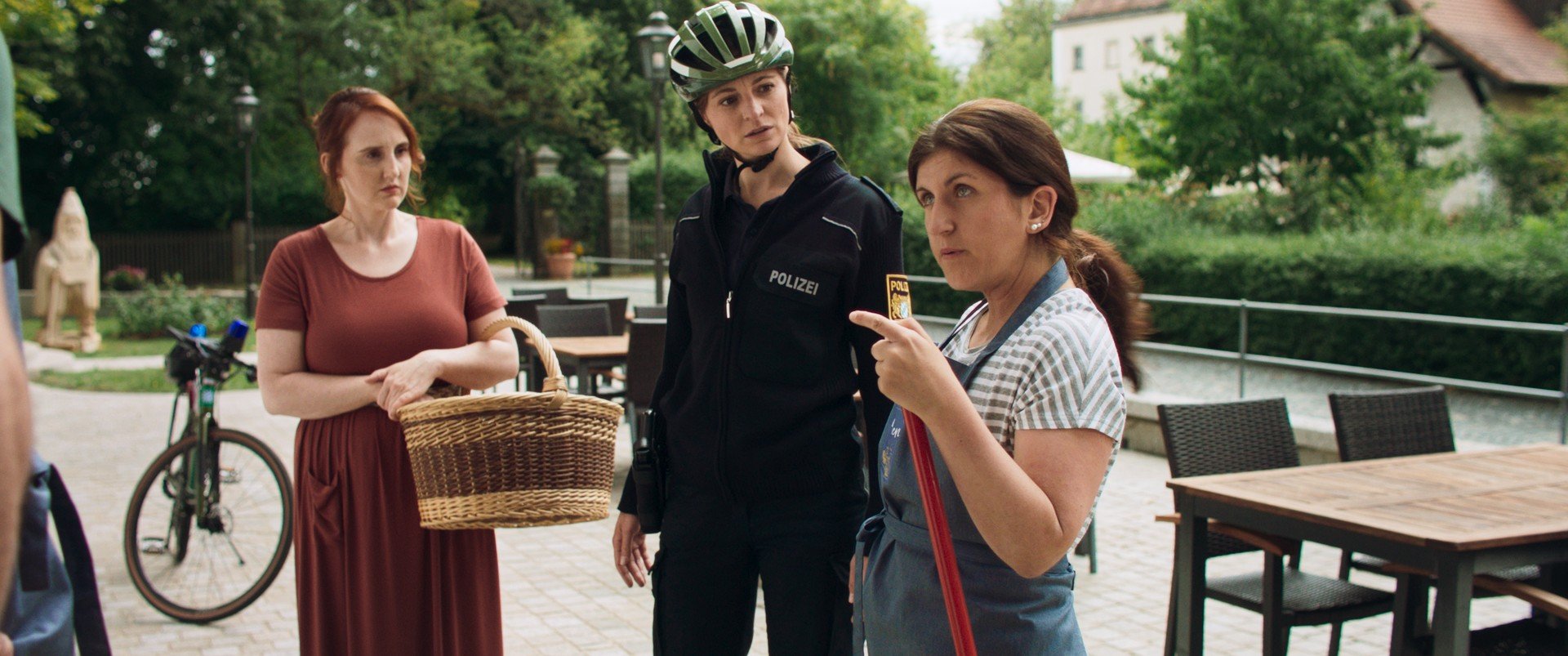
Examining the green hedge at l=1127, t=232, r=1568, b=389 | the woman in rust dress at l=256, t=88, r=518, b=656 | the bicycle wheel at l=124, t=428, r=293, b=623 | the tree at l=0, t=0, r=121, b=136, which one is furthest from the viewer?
the tree at l=0, t=0, r=121, b=136

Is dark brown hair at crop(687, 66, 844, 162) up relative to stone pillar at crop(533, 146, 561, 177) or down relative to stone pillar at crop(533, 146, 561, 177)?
down

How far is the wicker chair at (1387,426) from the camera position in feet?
15.7

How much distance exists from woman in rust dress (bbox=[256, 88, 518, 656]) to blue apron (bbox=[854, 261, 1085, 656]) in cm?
145

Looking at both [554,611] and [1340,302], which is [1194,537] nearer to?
[554,611]

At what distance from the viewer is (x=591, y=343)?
859cm

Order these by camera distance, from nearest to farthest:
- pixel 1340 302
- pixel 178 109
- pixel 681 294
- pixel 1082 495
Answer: pixel 1082 495, pixel 681 294, pixel 1340 302, pixel 178 109

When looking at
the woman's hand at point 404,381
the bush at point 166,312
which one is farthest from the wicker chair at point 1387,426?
the bush at point 166,312

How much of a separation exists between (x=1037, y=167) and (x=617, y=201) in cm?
2720

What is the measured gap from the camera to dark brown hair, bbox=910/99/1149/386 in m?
1.96

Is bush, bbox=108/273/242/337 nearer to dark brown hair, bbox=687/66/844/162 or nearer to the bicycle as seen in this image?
the bicycle

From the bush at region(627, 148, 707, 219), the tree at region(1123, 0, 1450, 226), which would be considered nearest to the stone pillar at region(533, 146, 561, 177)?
the bush at region(627, 148, 707, 219)

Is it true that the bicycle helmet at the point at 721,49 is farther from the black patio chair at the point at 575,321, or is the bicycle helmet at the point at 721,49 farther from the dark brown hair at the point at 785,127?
the black patio chair at the point at 575,321

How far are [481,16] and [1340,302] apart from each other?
28.2m

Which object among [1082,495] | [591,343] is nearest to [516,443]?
[1082,495]
